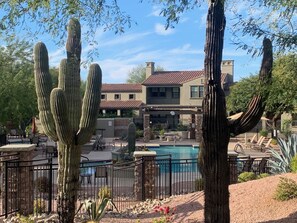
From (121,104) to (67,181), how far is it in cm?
4346

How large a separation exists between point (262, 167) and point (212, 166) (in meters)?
9.32

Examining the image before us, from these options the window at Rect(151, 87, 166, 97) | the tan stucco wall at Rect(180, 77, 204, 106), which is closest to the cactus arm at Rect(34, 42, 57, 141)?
the tan stucco wall at Rect(180, 77, 204, 106)

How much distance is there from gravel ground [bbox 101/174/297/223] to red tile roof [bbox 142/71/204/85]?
4036 centimetres

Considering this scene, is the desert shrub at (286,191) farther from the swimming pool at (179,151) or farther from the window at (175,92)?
the window at (175,92)

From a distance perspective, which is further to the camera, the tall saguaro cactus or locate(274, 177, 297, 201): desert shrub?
locate(274, 177, 297, 201): desert shrub

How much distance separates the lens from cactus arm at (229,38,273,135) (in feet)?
16.7

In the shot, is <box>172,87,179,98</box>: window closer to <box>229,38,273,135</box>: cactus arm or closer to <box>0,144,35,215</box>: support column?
<box>0,144,35,215</box>: support column

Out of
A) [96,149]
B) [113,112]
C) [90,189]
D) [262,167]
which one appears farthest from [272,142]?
[113,112]

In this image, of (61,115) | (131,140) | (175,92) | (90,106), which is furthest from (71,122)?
(175,92)

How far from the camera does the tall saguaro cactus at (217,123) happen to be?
526cm

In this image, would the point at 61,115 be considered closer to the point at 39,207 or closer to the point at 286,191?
the point at 39,207

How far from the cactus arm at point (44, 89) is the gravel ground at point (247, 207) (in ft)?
7.50

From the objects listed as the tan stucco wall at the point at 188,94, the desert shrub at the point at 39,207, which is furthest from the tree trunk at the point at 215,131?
the tan stucco wall at the point at 188,94

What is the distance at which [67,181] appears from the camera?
7648 millimetres
